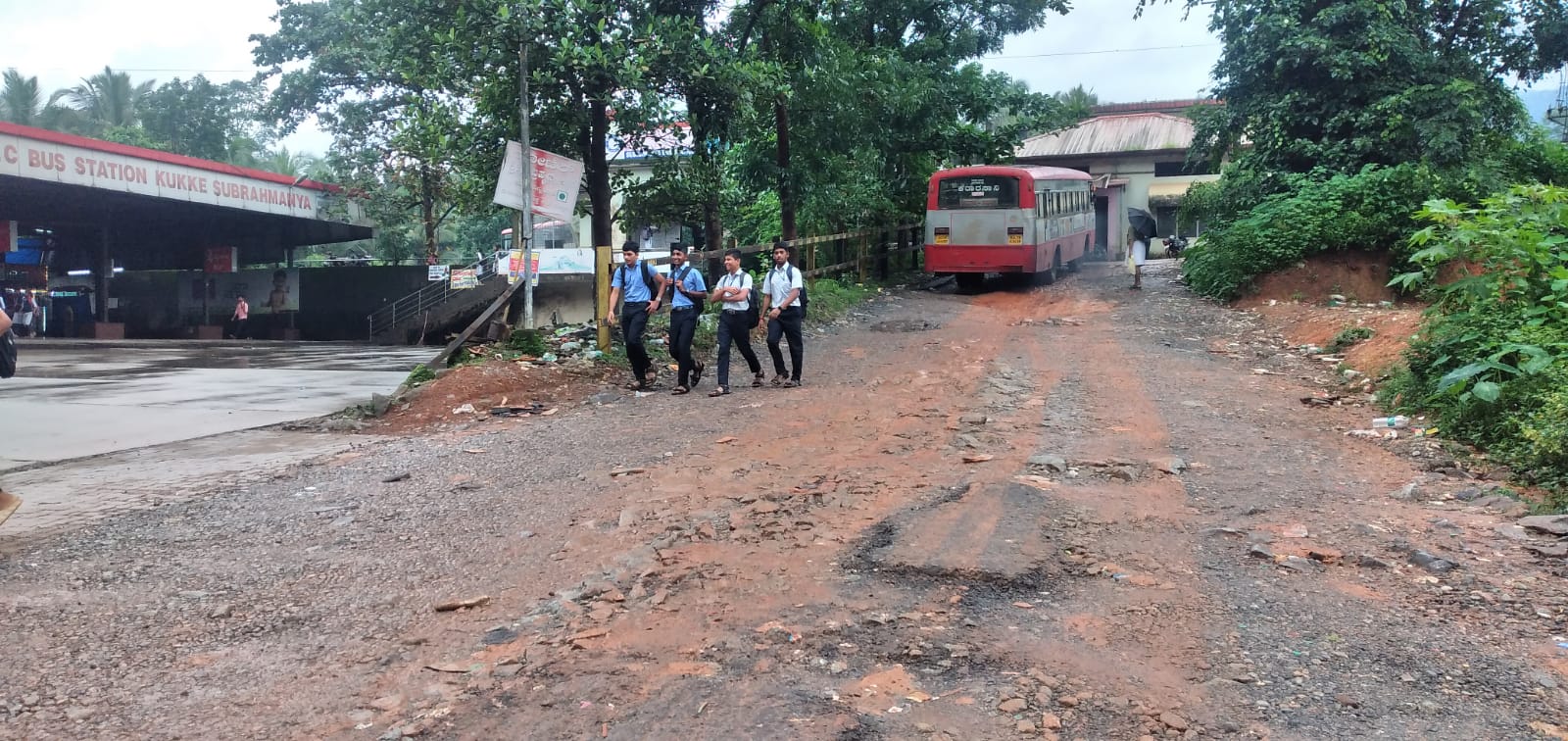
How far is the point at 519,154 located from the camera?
12.2 meters

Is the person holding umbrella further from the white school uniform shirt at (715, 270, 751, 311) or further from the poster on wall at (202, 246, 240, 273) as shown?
the poster on wall at (202, 246, 240, 273)

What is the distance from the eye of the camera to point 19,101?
1602 inches

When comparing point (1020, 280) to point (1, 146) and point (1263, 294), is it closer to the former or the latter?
point (1263, 294)

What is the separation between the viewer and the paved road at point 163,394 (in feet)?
30.7

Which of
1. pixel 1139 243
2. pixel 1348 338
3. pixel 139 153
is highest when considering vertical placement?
pixel 139 153

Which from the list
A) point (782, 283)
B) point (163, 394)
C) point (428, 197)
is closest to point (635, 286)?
point (782, 283)

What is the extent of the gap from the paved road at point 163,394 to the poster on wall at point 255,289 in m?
10.8

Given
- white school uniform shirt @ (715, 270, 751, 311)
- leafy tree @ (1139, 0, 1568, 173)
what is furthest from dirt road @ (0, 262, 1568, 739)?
leafy tree @ (1139, 0, 1568, 173)

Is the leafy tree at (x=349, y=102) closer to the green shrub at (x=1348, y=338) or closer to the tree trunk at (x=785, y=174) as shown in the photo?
the tree trunk at (x=785, y=174)

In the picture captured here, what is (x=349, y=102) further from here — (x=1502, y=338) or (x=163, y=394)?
(x=1502, y=338)

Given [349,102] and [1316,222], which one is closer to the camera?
[1316,222]

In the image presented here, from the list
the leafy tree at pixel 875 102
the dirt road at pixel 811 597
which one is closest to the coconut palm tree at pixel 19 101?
the leafy tree at pixel 875 102

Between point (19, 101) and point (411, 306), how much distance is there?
22372 mm

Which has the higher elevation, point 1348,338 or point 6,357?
point 6,357
